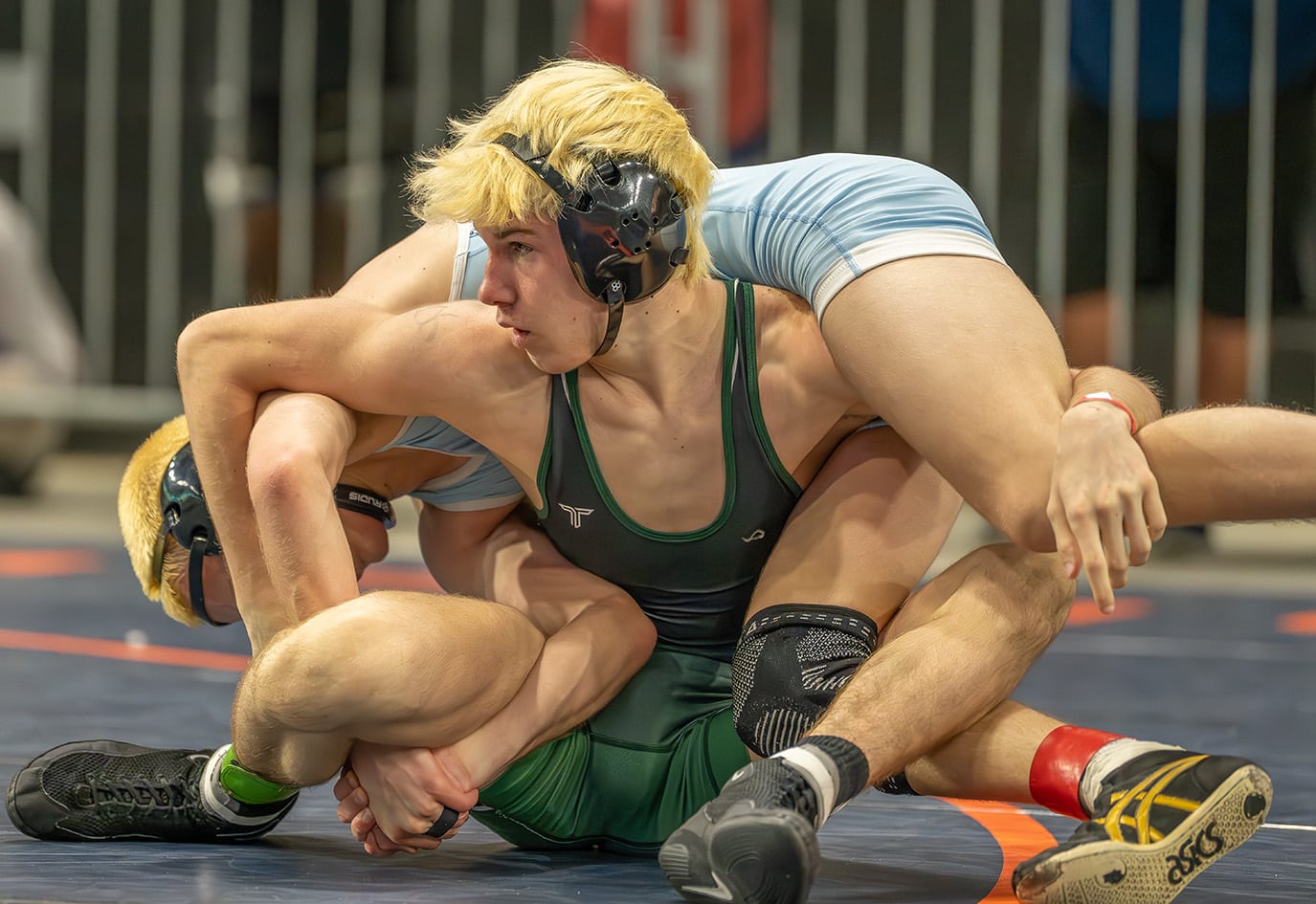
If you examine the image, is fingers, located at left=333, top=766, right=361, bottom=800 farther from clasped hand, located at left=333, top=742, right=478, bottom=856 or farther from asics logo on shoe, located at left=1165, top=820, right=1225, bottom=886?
asics logo on shoe, located at left=1165, top=820, right=1225, bottom=886

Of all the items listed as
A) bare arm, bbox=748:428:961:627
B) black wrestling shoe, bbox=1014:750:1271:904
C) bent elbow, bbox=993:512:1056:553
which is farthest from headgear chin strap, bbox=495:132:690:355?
black wrestling shoe, bbox=1014:750:1271:904

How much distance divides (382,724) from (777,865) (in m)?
0.57

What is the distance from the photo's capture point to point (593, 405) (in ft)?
8.84

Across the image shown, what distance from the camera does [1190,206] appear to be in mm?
6883

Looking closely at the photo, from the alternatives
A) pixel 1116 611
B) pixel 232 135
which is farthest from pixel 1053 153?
pixel 232 135

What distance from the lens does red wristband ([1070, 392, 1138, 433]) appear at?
2.40 metres

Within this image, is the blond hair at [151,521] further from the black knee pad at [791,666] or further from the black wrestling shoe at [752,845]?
the black wrestling shoe at [752,845]

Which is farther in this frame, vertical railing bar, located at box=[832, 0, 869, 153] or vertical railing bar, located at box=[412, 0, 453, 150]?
vertical railing bar, located at box=[412, 0, 453, 150]

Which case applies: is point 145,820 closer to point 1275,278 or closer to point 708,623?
point 708,623

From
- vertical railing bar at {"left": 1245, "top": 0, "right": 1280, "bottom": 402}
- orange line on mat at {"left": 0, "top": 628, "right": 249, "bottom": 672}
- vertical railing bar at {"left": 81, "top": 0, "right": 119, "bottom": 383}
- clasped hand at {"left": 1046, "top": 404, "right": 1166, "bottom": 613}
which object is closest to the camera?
clasped hand at {"left": 1046, "top": 404, "right": 1166, "bottom": 613}

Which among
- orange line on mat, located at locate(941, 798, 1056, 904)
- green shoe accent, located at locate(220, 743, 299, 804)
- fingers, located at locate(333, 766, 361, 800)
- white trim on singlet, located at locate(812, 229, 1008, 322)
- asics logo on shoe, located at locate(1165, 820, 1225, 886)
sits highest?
white trim on singlet, located at locate(812, 229, 1008, 322)

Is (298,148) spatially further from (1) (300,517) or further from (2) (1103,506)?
(2) (1103,506)

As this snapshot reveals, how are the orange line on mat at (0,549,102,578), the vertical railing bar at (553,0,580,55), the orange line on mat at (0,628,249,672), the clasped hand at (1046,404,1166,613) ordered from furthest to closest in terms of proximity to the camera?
1. the vertical railing bar at (553,0,580,55)
2. the orange line on mat at (0,549,102,578)
3. the orange line on mat at (0,628,249,672)
4. the clasped hand at (1046,404,1166,613)

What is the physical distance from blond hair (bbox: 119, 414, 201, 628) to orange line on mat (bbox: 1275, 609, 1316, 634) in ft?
10.7
